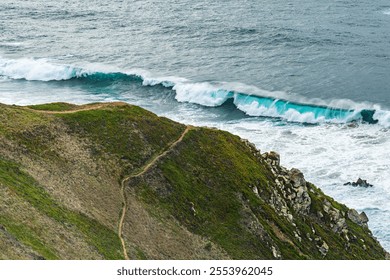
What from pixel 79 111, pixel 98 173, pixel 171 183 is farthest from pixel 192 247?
pixel 79 111

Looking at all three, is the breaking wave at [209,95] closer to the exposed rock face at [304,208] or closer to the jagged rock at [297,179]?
the exposed rock face at [304,208]

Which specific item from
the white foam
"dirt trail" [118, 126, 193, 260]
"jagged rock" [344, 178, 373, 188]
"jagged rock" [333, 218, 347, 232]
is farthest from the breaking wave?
"dirt trail" [118, 126, 193, 260]

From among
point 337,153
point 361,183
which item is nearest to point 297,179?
point 361,183

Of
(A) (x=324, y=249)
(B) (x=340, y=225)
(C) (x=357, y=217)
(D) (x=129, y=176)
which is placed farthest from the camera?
(C) (x=357, y=217)

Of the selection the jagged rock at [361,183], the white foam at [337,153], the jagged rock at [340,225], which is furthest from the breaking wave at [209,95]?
the jagged rock at [340,225]

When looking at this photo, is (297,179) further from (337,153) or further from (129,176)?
(337,153)

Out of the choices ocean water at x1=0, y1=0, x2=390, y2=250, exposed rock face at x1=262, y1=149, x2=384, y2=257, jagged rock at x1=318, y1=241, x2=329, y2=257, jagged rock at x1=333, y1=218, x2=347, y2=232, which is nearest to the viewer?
jagged rock at x1=318, y1=241, x2=329, y2=257

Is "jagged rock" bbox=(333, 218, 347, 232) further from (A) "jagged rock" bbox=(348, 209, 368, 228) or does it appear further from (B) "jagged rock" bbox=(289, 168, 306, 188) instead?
(B) "jagged rock" bbox=(289, 168, 306, 188)
